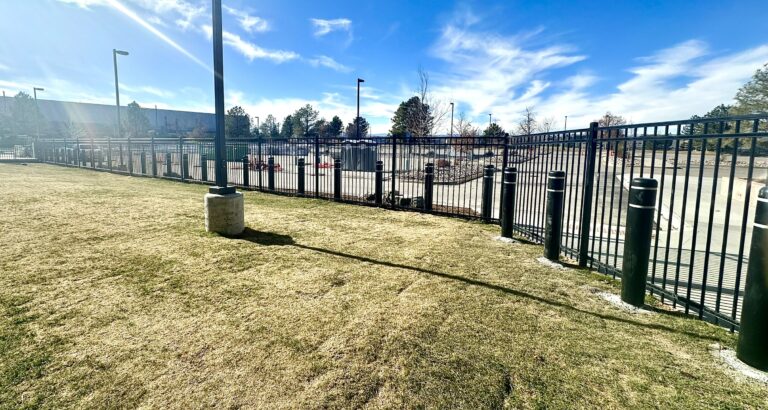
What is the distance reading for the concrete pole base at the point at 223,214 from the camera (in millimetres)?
6457

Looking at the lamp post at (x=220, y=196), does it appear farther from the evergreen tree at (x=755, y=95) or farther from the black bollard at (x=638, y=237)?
the evergreen tree at (x=755, y=95)

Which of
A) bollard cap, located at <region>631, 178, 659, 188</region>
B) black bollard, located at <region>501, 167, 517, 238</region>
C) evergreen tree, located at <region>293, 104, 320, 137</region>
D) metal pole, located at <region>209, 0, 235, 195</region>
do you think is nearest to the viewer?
bollard cap, located at <region>631, 178, 659, 188</region>

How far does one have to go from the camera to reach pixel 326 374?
102 inches

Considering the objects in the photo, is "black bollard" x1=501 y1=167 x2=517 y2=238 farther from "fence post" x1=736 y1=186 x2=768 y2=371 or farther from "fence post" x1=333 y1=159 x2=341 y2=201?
"fence post" x1=333 y1=159 x2=341 y2=201

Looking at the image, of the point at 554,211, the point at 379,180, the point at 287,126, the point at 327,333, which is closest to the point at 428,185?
the point at 379,180

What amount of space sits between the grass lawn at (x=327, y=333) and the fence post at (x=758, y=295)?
0.88 feet

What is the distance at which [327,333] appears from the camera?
10.4ft

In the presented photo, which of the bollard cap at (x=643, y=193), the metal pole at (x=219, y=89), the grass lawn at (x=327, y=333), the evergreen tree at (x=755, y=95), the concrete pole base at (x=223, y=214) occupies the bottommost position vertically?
the grass lawn at (x=327, y=333)

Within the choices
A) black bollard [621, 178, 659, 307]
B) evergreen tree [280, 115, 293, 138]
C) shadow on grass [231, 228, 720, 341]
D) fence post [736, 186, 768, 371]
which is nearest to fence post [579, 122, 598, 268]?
black bollard [621, 178, 659, 307]

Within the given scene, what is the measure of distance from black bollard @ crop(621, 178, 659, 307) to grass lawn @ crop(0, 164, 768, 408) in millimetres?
290

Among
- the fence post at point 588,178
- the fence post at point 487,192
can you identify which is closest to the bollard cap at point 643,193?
the fence post at point 588,178

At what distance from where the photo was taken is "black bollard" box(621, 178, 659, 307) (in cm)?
373

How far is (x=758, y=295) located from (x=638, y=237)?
3.90 feet

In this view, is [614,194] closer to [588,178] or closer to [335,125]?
[588,178]
